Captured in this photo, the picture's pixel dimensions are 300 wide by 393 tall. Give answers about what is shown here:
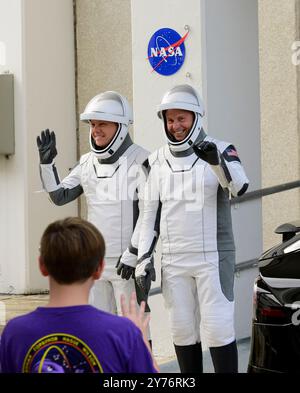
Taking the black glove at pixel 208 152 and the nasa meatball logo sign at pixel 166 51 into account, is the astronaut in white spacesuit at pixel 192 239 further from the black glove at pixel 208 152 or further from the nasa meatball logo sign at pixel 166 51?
the nasa meatball logo sign at pixel 166 51

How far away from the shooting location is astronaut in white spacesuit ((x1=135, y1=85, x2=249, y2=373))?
5395 millimetres

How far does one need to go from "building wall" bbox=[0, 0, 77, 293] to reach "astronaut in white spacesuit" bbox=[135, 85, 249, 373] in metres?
5.05

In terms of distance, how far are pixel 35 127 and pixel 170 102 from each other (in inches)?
205

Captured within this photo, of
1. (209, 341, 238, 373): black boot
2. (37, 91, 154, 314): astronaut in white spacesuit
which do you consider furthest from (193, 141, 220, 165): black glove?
(209, 341, 238, 373): black boot

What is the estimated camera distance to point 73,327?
9.50ft

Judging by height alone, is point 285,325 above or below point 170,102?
below

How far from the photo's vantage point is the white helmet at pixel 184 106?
18.2 ft

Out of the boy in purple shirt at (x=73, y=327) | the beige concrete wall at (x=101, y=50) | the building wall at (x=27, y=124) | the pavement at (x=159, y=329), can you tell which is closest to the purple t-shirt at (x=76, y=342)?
the boy in purple shirt at (x=73, y=327)

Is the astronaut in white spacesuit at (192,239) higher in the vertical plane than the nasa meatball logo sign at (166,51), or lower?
lower

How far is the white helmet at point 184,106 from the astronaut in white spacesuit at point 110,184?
411mm

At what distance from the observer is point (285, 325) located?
3.86 meters

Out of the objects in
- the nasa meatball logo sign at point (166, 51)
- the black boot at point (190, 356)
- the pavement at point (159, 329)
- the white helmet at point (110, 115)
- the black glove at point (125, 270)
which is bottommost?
the pavement at point (159, 329)

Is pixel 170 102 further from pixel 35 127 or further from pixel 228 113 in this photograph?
pixel 35 127
